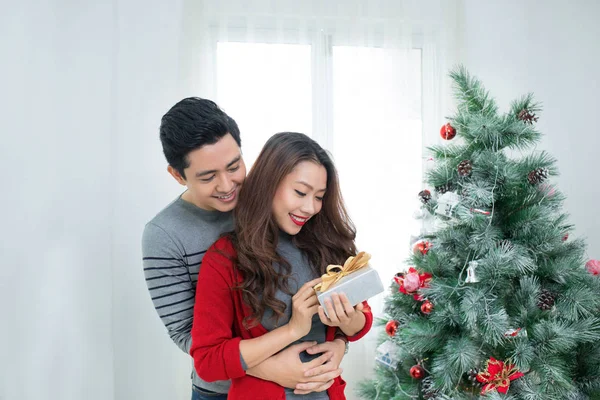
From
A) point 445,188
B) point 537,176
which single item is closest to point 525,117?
point 537,176

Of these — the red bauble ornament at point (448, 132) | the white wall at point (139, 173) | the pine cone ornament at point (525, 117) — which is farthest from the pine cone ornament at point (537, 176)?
the white wall at point (139, 173)

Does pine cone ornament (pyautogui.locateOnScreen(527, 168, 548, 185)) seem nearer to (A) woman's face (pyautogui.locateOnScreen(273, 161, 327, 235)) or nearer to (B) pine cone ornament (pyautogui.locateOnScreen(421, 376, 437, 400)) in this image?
(B) pine cone ornament (pyautogui.locateOnScreen(421, 376, 437, 400))

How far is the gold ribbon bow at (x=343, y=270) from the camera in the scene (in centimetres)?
115

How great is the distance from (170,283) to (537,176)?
1.33m

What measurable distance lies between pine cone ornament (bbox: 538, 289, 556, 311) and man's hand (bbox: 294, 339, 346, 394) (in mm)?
968

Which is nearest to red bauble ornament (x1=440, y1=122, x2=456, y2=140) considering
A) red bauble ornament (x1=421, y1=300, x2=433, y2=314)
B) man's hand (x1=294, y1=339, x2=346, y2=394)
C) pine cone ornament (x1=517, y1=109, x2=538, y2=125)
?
pine cone ornament (x1=517, y1=109, x2=538, y2=125)

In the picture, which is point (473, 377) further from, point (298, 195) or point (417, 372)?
point (298, 195)

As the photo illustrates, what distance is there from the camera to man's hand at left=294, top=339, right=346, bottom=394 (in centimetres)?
121

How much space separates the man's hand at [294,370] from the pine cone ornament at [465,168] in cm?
101

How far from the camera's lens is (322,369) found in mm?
1227

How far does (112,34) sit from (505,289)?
2.15m

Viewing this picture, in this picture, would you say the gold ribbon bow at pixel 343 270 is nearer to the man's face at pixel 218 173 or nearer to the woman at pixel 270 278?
the woman at pixel 270 278

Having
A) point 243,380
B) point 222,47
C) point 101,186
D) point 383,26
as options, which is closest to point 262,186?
point 243,380

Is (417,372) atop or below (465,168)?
below
